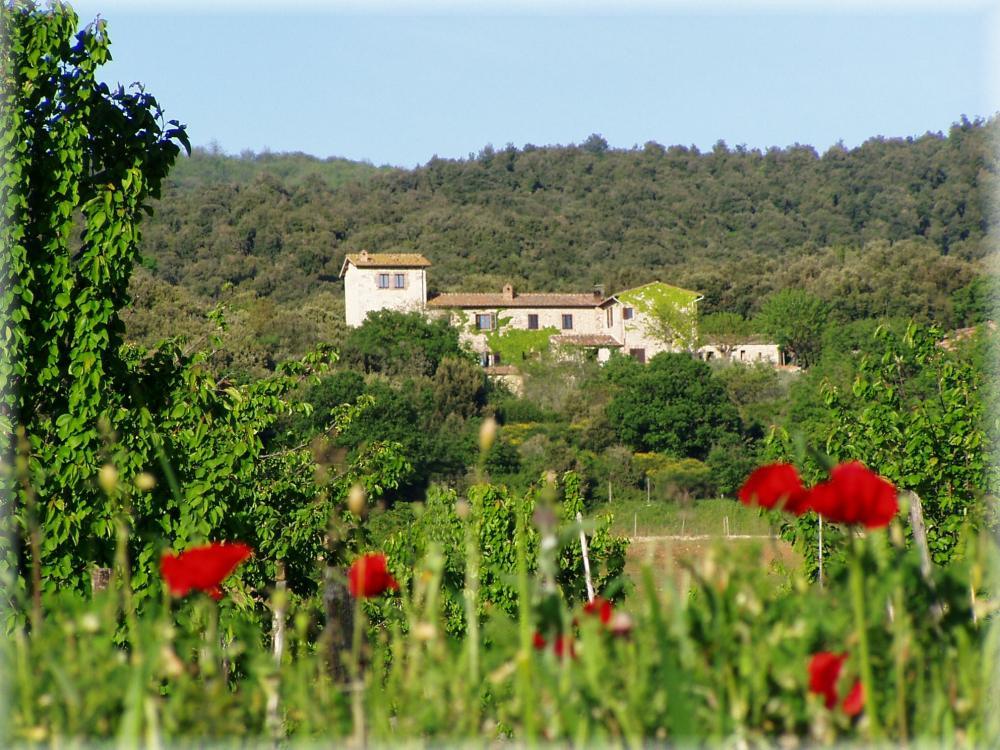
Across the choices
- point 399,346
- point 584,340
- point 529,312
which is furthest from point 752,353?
point 399,346

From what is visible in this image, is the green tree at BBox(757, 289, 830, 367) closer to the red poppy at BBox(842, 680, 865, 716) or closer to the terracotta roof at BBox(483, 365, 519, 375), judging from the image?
the terracotta roof at BBox(483, 365, 519, 375)

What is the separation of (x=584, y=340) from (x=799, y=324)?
27.0 ft

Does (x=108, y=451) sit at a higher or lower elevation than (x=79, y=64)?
lower

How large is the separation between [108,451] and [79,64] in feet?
5.72

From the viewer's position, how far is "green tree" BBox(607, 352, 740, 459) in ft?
114

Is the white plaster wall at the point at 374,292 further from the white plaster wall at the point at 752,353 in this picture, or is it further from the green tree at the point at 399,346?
the white plaster wall at the point at 752,353

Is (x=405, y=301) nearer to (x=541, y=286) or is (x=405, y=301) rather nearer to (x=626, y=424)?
(x=541, y=286)

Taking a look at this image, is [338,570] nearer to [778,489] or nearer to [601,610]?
[601,610]

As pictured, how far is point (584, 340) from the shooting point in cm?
4538

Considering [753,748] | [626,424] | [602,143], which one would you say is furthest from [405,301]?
[753,748]

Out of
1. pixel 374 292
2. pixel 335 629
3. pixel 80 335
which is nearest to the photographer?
pixel 335 629

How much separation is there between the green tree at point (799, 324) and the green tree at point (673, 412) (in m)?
7.30

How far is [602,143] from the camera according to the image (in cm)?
7638

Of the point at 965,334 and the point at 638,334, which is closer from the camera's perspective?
the point at 965,334
